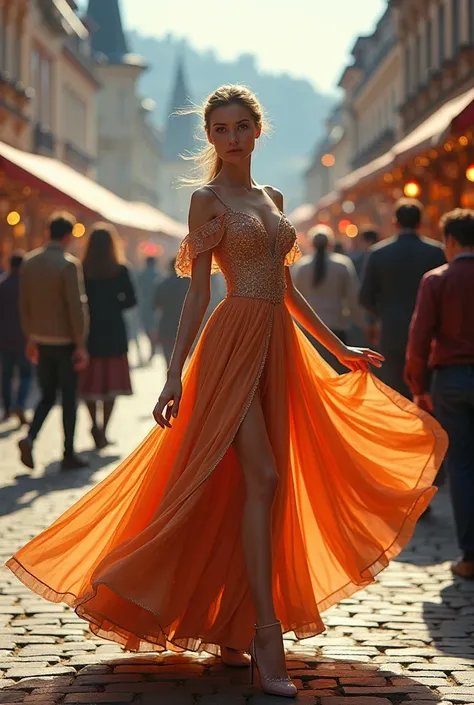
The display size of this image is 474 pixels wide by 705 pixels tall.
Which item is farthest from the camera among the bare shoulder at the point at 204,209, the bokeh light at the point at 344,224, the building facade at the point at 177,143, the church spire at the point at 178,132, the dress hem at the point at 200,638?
the church spire at the point at 178,132

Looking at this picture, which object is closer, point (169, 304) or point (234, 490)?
point (234, 490)

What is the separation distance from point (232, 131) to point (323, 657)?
6.27ft

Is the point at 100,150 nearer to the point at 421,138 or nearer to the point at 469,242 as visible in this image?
the point at 421,138

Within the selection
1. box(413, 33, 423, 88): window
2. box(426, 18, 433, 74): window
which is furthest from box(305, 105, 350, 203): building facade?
box(426, 18, 433, 74): window

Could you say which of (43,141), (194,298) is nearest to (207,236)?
(194,298)

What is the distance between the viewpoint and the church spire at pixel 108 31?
72.8 m

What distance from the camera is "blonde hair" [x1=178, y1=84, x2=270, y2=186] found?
5016 mm

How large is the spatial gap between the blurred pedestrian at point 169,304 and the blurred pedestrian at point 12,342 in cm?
258

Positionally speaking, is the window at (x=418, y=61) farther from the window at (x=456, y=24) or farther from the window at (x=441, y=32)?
the window at (x=456, y=24)

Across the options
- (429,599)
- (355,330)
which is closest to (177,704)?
(429,599)

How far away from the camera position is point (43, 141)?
37750 mm

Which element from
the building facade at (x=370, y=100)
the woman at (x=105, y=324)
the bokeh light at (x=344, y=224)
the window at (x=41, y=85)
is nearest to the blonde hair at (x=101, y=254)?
the woman at (x=105, y=324)

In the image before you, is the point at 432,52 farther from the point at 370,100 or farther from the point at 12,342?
the point at 370,100

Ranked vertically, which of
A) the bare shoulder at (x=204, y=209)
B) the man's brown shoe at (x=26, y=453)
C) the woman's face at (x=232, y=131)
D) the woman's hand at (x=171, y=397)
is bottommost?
the man's brown shoe at (x=26, y=453)
